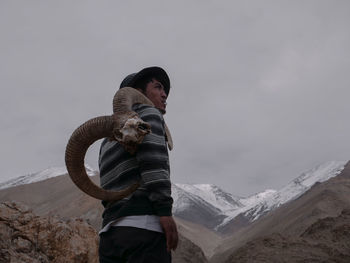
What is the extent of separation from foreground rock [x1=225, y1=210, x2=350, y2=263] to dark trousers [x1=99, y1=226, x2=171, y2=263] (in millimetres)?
6440

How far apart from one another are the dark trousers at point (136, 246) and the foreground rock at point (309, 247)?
21.1 feet

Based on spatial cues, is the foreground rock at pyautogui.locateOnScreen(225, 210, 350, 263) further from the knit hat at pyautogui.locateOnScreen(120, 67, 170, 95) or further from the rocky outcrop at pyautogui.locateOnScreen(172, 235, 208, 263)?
the knit hat at pyautogui.locateOnScreen(120, 67, 170, 95)

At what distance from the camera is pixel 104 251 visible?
2.52 m

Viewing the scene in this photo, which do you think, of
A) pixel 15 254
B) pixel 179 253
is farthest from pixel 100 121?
pixel 179 253

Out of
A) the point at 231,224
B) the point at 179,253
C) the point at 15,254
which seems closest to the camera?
the point at 15,254

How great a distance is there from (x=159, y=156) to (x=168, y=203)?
338mm

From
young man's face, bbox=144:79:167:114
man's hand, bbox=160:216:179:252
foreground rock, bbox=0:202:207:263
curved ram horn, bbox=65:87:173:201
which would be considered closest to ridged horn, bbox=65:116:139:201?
curved ram horn, bbox=65:87:173:201

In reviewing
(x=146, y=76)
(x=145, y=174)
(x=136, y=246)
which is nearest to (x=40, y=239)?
(x=146, y=76)

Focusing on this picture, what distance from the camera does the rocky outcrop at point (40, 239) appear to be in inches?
206

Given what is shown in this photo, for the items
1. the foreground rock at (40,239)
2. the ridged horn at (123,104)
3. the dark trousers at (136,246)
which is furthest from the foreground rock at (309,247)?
the ridged horn at (123,104)

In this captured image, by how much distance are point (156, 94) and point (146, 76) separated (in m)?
0.23

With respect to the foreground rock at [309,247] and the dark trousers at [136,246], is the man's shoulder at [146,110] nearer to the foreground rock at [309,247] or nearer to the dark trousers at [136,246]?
the dark trousers at [136,246]

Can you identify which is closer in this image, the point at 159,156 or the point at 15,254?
the point at 159,156

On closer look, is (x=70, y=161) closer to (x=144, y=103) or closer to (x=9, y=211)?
(x=144, y=103)
